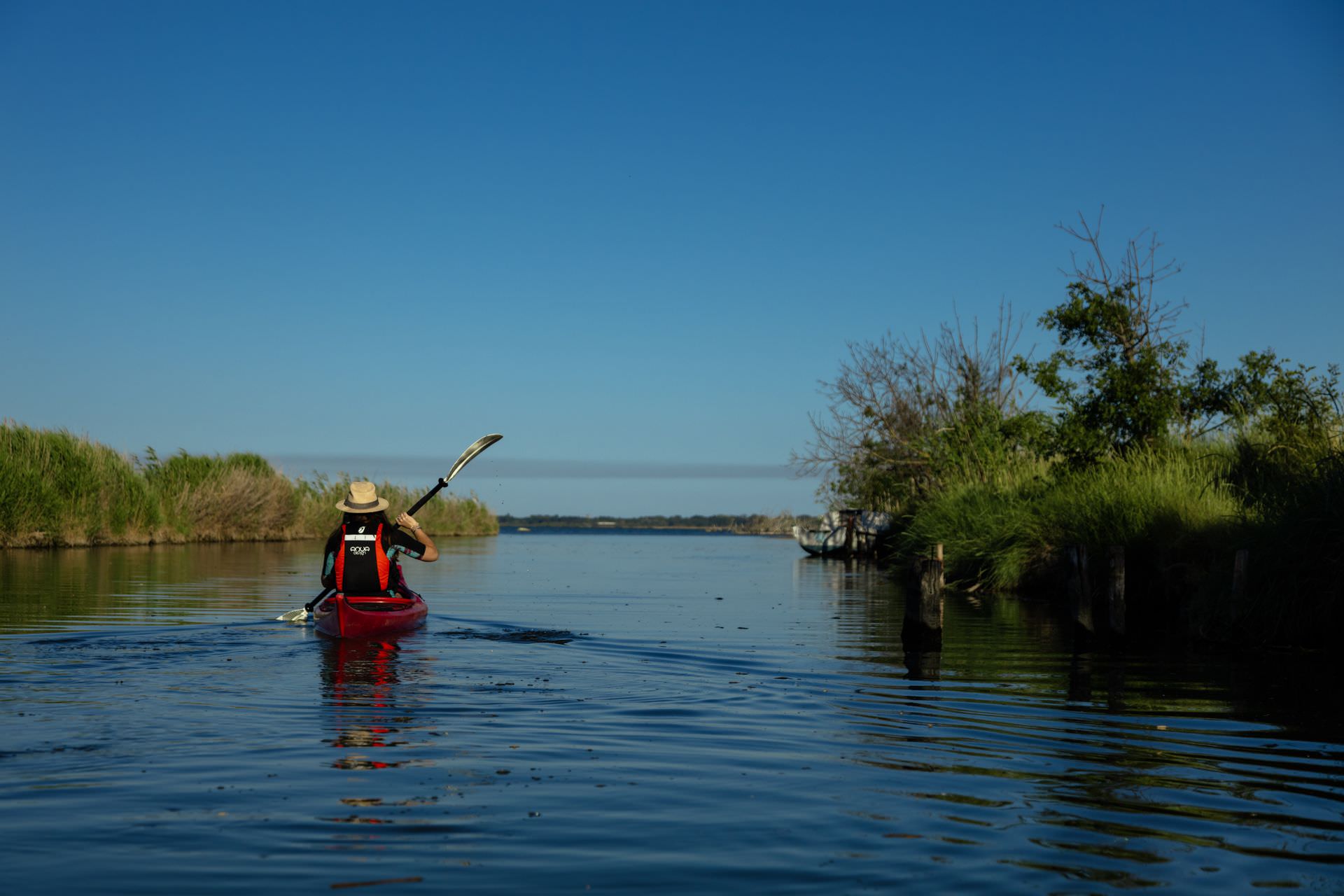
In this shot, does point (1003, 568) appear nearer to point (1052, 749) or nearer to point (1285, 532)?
point (1285, 532)

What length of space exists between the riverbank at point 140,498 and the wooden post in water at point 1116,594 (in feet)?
89.3

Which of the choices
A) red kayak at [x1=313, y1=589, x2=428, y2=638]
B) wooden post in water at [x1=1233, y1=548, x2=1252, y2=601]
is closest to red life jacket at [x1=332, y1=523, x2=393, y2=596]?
red kayak at [x1=313, y1=589, x2=428, y2=638]

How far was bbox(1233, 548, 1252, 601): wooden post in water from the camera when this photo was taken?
12630mm

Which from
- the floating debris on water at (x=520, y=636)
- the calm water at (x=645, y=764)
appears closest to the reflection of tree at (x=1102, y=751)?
the calm water at (x=645, y=764)

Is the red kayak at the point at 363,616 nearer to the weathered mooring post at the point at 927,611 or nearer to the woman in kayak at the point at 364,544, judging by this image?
the woman in kayak at the point at 364,544

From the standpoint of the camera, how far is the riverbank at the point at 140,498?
3091 cm

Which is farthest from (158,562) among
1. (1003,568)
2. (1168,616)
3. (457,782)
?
(457,782)

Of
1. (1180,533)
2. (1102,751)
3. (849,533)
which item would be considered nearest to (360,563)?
(1102,751)

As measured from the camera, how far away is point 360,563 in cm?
1311

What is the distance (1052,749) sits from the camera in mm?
7414

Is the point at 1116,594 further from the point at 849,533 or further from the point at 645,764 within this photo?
the point at 849,533

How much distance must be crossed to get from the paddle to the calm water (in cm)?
62

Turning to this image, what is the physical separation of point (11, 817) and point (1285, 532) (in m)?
11.7

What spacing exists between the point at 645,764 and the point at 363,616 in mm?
6786
